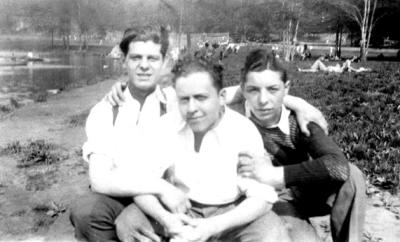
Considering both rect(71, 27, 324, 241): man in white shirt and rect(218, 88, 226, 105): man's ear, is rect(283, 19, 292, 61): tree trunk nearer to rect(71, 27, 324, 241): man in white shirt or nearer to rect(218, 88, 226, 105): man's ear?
rect(71, 27, 324, 241): man in white shirt

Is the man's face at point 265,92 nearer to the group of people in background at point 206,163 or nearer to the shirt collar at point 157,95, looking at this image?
the group of people in background at point 206,163

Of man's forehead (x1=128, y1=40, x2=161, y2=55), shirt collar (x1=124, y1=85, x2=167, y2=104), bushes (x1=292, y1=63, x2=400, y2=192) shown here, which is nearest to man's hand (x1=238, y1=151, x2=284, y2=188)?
shirt collar (x1=124, y1=85, x2=167, y2=104)

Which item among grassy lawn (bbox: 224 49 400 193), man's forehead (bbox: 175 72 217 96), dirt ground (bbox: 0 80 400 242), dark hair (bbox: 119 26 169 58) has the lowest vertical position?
dirt ground (bbox: 0 80 400 242)

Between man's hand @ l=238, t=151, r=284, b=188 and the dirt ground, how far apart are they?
110cm

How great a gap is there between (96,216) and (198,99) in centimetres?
85

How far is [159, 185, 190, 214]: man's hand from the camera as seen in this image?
7.76 ft

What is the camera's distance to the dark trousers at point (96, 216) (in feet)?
8.29

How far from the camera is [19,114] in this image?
34.1 feet

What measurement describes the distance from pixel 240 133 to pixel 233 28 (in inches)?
2395

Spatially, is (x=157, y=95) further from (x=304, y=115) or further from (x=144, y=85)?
(x=304, y=115)

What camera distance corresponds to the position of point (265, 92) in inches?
107

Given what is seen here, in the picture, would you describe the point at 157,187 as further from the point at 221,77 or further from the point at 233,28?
the point at 233,28

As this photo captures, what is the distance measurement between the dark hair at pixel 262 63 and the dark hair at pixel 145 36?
570 mm

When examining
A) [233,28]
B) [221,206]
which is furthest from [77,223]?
[233,28]
